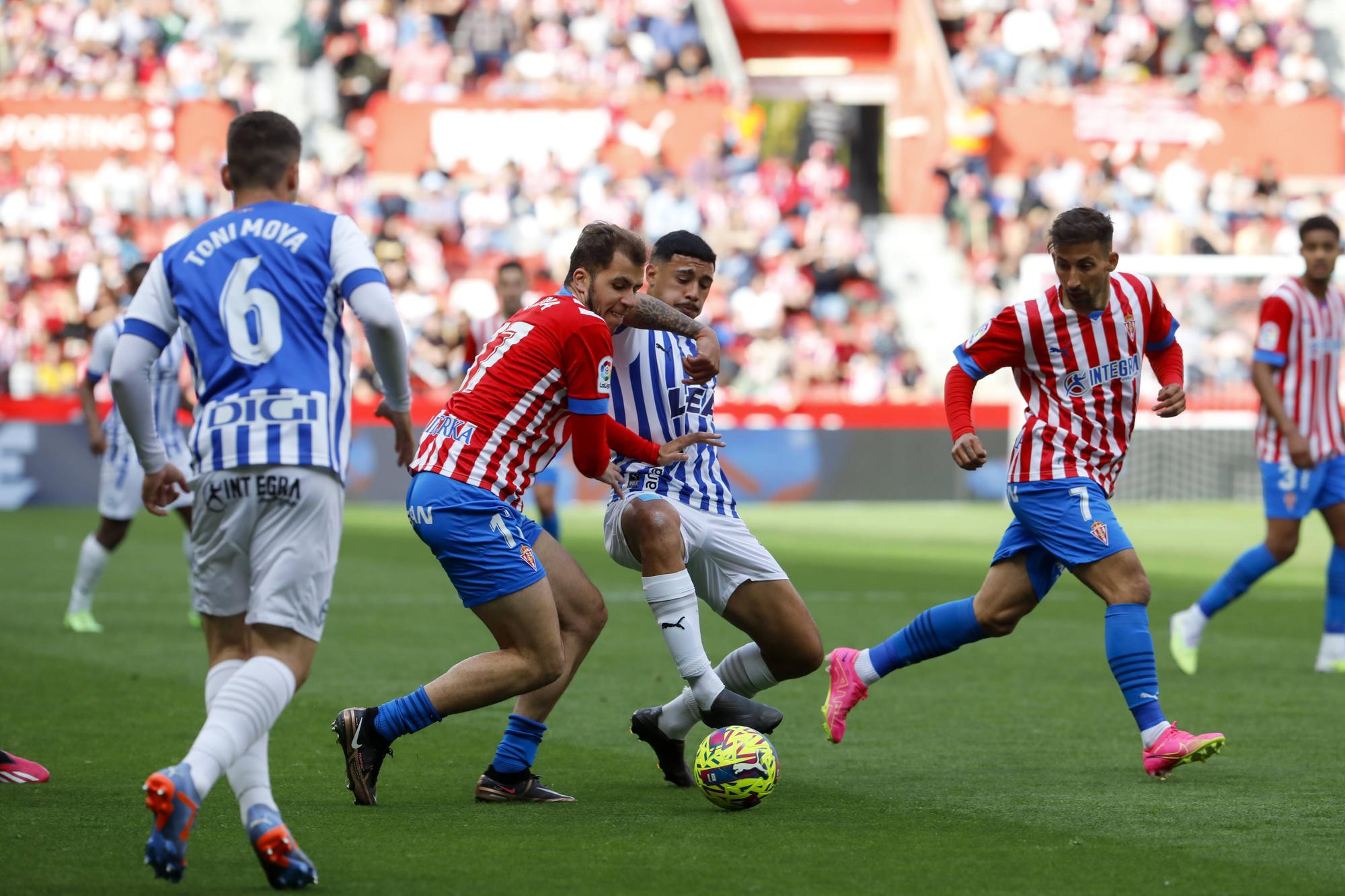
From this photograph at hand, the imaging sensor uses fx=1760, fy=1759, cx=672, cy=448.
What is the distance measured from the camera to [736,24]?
30578mm

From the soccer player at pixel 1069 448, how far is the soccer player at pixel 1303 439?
2.75 m

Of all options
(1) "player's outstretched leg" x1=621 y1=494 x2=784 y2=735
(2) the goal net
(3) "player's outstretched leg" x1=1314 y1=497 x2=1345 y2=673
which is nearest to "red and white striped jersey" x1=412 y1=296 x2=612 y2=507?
(1) "player's outstretched leg" x1=621 y1=494 x2=784 y2=735

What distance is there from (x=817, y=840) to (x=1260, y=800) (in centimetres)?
161

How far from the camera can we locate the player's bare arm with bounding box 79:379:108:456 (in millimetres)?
10695

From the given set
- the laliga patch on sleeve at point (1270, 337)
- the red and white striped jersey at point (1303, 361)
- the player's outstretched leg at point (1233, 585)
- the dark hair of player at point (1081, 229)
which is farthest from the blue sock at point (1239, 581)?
the dark hair of player at point (1081, 229)

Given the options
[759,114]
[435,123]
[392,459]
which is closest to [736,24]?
[759,114]

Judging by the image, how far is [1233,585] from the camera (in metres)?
9.18

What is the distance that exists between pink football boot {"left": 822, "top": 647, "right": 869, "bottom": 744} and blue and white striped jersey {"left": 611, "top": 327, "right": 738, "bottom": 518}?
2.57 feet

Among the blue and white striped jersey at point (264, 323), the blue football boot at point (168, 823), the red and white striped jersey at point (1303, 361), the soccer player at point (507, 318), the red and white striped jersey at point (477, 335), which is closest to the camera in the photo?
the blue football boot at point (168, 823)

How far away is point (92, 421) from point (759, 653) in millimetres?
6360

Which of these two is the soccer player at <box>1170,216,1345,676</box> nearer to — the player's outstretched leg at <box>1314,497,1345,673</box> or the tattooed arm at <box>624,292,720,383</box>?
the player's outstretched leg at <box>1314,497,1345,673</box>

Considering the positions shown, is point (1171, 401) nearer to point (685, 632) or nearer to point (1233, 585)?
point (685, 632)

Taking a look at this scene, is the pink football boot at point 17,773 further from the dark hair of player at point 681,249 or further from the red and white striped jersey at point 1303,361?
the red and white striped jersey at point 1303,361

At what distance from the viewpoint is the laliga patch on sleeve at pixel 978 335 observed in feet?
21.4
